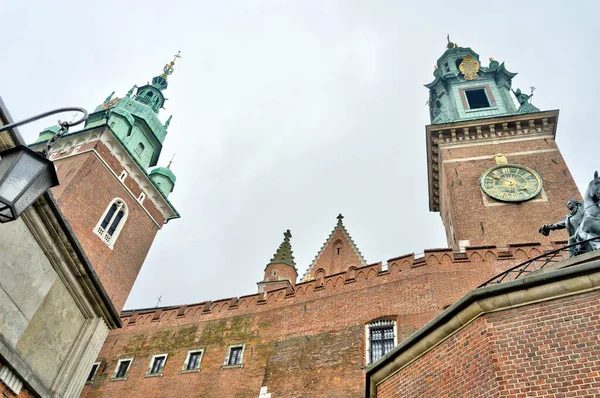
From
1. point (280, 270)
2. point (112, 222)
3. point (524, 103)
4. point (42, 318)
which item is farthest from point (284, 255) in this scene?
point (42, 318)

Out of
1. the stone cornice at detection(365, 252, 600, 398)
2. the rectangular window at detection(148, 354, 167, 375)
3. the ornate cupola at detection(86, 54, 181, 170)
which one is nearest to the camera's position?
the stone cornice at detection(365, 252, 600, 398)

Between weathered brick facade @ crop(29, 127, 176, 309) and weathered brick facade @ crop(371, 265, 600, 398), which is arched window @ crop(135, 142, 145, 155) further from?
weathered brick facade @ crop(371, 265, 600, 398)

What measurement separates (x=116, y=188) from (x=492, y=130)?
21.3 meters

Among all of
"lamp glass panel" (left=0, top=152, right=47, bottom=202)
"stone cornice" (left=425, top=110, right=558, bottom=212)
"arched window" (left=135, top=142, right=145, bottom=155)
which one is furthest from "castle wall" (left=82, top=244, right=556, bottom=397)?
"arched window" (left=135, top=142, right=145, bottom=155)

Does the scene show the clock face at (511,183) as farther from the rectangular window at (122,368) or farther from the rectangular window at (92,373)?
the rectangular window at (92,373)

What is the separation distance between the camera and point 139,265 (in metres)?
29.9

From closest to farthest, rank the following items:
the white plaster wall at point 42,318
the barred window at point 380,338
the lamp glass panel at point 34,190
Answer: the lamp glass panel at point 34,190 → the white plaster wall at point 42,318 → the barred window at point 380,338

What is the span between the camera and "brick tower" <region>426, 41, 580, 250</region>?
70.2 feet

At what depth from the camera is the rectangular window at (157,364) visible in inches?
788

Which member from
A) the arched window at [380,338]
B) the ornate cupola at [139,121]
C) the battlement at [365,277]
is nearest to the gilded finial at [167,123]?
the ornate cupola at [139,121]

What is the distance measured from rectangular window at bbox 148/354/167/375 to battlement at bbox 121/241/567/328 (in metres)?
1.84

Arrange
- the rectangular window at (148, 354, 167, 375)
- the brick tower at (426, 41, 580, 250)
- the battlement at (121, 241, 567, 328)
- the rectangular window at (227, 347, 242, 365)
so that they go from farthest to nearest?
1. the brick tower at (426, 41, 580, 250)
2. the rectangular window at (148, 354, 167, 375)
3. the rectangular window at (227, 347, 242, 365)
4. the battlement at (121, 241, 567, 328)

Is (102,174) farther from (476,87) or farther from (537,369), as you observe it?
(537,369)

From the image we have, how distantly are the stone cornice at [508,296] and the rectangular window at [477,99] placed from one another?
952 inches
